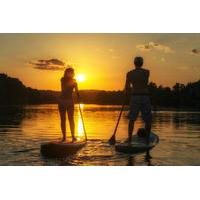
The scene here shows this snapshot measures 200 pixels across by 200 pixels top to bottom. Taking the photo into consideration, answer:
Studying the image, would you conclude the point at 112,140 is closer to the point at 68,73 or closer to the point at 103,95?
the point at 103,95

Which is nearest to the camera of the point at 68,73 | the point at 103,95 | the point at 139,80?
the point at 139,80

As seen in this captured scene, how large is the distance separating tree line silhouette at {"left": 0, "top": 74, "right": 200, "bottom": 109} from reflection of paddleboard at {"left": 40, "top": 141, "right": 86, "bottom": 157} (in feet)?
3.12

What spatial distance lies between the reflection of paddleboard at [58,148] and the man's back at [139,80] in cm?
139

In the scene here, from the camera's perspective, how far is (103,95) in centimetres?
1135

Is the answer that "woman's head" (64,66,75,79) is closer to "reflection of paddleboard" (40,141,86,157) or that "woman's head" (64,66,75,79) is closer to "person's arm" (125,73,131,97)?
"person's arm" (125,73,131,97)

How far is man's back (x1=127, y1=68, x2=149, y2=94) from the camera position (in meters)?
10.3

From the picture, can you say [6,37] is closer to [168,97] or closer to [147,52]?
[147,52]

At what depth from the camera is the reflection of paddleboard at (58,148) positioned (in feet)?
32.9

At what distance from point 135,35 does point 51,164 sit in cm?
265

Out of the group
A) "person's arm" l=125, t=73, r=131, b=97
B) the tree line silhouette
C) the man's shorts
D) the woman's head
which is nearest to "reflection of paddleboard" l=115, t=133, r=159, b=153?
the man's shorts

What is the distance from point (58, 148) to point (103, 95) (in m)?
1.69

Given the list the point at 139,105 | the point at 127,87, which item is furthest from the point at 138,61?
the point at 139,105

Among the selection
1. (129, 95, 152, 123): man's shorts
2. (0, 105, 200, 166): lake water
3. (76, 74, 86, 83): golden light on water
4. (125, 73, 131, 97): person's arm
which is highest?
(76, 74, 86, 83): golden light on water
